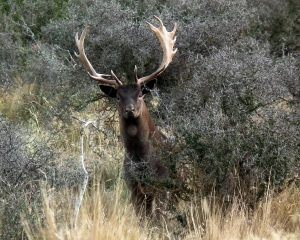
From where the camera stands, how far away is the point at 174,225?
5859mm

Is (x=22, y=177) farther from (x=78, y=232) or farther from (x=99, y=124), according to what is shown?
(x=99, y=124)

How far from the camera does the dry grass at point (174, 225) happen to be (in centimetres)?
466

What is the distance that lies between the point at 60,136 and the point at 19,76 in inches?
143

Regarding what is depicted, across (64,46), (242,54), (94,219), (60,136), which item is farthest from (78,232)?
(64,46)

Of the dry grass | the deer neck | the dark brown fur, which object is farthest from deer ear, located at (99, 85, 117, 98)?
the dry grass

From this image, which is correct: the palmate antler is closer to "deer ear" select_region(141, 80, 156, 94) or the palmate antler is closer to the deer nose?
"deer ear" select_region(141, 80, 156, 94)

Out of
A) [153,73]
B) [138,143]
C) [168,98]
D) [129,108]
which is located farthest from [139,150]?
[168,98]

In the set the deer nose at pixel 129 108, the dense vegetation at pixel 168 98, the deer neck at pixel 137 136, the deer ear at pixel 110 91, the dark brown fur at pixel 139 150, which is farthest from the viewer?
the deer ear at pixel 110 91

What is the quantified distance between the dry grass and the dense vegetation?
151 mm

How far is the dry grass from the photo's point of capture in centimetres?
466

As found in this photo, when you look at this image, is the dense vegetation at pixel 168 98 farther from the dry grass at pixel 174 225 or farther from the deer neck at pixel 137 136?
the deer neck at pixel 137 136

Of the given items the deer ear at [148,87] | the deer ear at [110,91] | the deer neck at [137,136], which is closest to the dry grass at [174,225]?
→ the deer neck at [137,136]

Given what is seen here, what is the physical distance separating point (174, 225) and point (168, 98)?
289 cm

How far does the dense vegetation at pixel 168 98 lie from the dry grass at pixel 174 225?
0.15 m
